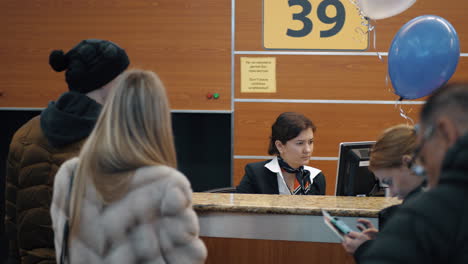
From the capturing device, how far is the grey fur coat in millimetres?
1205

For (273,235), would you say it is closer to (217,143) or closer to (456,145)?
(456,145)

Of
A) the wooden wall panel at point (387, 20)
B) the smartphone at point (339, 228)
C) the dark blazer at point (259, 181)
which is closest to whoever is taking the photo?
the smartphone at point (339, 228)

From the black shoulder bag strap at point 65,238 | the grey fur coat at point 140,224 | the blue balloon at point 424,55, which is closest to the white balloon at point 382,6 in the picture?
the blue balloon at point 424,55

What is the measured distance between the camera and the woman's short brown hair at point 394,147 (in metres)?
1.44

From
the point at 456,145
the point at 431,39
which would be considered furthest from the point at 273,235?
the point at 431,39

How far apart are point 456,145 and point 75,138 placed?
1084 millimetres

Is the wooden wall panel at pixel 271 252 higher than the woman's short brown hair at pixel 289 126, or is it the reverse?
the woman's short brown hair at pixel 289 126

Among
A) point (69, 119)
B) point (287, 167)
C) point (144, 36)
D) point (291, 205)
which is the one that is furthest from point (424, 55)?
point (144, 36)

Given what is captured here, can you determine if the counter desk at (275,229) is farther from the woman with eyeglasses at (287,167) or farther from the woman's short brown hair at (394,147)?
the woman with eyeglasses at (287,167)

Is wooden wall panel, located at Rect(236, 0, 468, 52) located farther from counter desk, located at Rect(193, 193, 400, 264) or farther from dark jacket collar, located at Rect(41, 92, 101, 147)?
dark jacket collar, located at Rect(41, 92, 101, 147)

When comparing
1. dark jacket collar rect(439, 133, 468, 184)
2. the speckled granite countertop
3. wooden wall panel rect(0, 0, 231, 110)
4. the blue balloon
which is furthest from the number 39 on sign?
dark jacket collar rect(439, 133, 468, 184)

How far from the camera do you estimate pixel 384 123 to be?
3.50m

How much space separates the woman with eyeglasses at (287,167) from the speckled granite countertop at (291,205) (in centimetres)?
65

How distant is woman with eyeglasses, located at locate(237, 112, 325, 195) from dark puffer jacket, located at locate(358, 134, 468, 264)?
172cm
